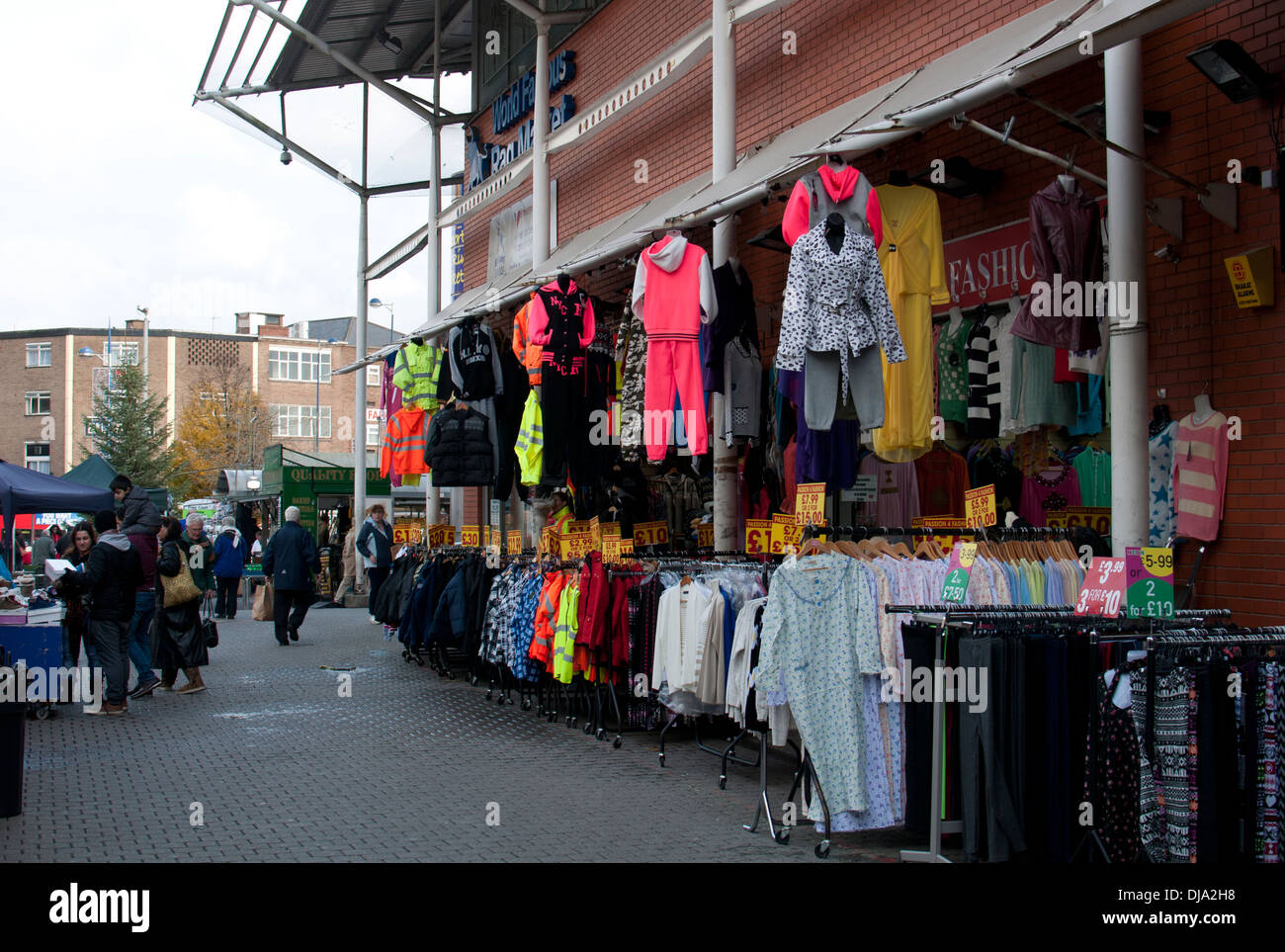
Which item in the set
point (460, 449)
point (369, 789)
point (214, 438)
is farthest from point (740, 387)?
point (214, 438)

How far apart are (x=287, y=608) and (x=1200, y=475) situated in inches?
521

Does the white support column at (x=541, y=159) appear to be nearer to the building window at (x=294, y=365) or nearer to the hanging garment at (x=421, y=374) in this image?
the hanging garment at (x=421, y=374)

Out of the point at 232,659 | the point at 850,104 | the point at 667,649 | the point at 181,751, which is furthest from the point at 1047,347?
the point at 232,659

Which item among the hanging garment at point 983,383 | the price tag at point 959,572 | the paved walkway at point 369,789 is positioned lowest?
the paved walkway at point 369,789

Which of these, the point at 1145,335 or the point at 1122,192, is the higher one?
the point at 1122,192

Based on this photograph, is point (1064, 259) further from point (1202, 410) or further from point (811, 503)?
point (811, 503)

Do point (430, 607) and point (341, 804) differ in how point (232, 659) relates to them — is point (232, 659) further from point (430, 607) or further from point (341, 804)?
point (341, 804)

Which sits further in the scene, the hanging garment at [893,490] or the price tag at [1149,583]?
the hanging garment at [893,490]

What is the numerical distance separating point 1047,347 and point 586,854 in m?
4.35

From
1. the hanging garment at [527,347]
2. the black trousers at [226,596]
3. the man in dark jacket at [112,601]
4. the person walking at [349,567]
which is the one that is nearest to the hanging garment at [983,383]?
the hanging garment at [527,347]

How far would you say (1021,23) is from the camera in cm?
734

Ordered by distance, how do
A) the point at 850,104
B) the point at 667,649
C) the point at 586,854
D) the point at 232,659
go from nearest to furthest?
the point at 586,854, the point at 667,649, the point at 850,104, the point at 232,659

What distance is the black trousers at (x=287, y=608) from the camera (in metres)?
16.8

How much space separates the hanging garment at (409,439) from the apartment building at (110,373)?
48043mm
